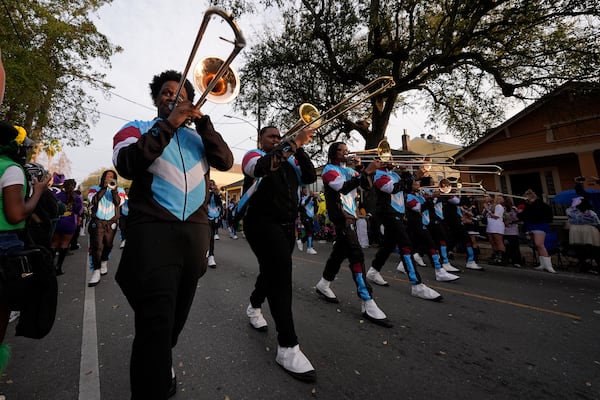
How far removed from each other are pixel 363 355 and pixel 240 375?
1.12 meters

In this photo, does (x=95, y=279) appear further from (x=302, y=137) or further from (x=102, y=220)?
(x=302, y=137)

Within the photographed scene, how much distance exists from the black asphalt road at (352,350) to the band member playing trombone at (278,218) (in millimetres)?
260

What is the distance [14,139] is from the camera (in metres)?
2.14

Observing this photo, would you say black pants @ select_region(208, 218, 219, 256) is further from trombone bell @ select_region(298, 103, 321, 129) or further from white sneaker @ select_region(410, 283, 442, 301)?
white sneaker @ select_region(410, 283, 442, 301)

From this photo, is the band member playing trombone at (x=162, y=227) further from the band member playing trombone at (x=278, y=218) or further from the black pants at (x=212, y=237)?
the black pants at (x=212, y=237)

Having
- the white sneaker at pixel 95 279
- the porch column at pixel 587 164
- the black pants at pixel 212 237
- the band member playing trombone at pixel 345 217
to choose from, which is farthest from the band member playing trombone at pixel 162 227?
the porch column at pixel 587 164

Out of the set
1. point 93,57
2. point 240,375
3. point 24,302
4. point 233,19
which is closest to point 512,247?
point 240,375

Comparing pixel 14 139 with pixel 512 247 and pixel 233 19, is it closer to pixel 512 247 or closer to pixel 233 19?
pixel 233 19

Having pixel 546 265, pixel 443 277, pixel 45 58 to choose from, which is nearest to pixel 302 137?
pixel 443 277

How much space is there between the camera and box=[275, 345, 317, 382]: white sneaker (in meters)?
2.20

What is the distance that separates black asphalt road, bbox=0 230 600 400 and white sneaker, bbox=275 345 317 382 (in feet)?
0.23

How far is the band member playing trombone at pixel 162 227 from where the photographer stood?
137 cm

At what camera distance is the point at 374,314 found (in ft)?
11.1

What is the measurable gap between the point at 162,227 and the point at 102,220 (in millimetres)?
5175
